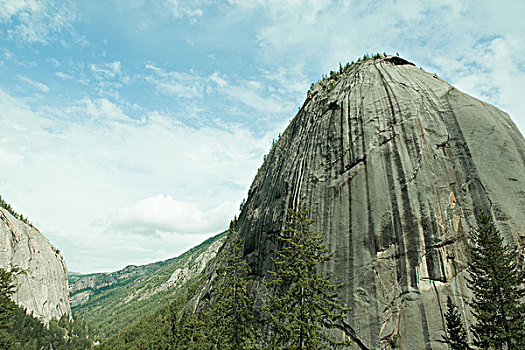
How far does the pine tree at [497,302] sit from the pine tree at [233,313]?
15241mm

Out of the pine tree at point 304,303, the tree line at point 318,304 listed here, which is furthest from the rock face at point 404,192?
the pine tree at point 304,303

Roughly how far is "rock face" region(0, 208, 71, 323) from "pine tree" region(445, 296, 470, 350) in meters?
144

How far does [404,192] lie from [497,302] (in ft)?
27.4

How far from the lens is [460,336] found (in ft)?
58.3

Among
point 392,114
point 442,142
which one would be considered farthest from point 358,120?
point 442,142

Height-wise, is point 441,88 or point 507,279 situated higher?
point 441,88

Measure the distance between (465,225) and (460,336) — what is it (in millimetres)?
7202

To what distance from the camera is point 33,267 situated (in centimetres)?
14100

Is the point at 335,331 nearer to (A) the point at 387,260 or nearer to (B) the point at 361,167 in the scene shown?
(A) the point at 387,260

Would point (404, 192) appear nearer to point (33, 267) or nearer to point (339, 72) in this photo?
point (339, 72)

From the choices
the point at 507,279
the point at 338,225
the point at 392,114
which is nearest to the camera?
the point at 507,279

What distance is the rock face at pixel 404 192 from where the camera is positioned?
19781 mm

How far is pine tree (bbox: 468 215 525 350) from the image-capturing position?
644 inches

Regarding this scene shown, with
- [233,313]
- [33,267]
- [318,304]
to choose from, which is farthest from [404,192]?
[33,267]
